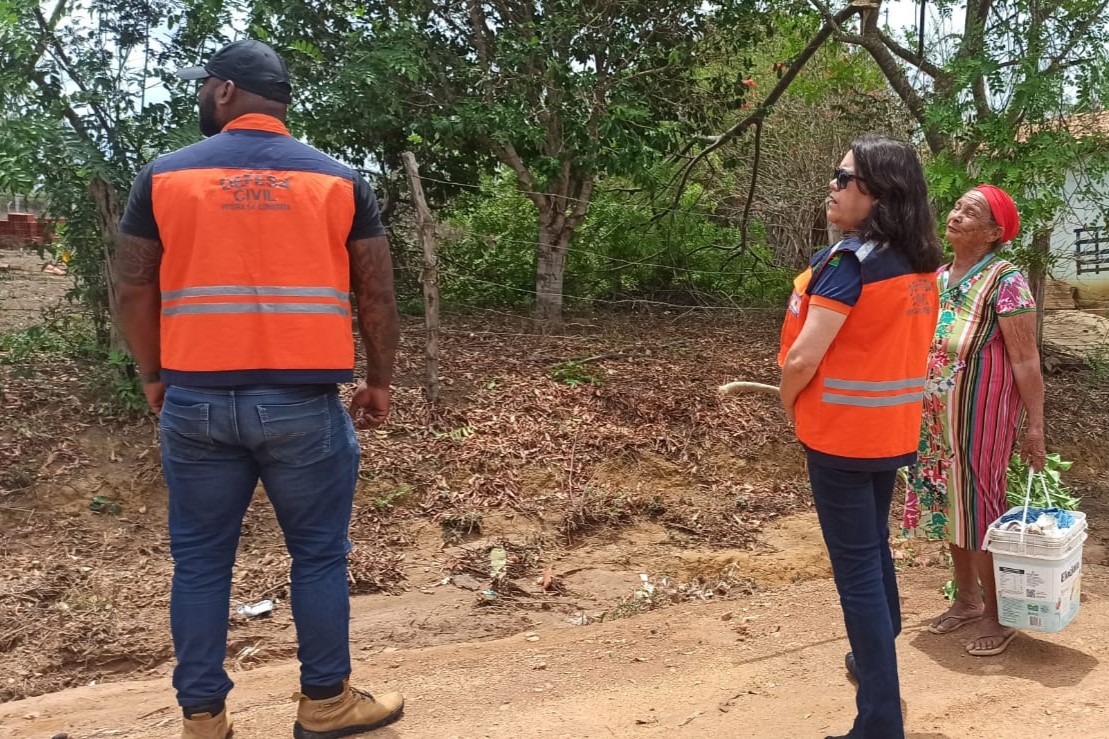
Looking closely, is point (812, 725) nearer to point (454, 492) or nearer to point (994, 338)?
point (994, 338)

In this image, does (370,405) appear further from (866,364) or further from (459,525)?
(459,525)

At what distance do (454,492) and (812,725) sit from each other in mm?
3058

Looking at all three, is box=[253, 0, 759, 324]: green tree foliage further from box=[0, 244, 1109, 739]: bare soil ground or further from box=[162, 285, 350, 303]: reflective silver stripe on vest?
box=[162, 285, 350, 303]: reflective silver stripe on vest

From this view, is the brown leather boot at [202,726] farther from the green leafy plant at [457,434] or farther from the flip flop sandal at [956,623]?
the green leafy plant at [457,434]

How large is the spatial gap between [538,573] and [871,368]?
113 inches

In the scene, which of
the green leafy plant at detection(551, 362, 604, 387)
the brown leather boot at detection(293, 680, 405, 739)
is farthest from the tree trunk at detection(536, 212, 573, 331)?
the brown leather boot at detection(293, 680, 405, 739)

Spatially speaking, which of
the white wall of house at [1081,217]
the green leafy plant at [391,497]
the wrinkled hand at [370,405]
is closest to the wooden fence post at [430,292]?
the green leafy plant at [391,497]

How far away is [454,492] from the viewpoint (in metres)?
5.80

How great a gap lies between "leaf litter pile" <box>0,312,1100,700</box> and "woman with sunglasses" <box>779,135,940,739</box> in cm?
190

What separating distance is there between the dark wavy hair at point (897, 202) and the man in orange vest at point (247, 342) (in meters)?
1.54

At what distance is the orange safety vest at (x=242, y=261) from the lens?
2654 mm

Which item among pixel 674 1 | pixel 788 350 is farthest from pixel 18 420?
pixel 674 1

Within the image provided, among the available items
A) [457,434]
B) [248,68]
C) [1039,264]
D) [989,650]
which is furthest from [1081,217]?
[248,68]

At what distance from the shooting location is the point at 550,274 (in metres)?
8.78
